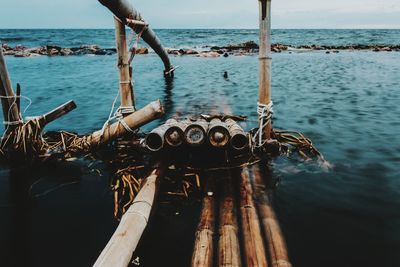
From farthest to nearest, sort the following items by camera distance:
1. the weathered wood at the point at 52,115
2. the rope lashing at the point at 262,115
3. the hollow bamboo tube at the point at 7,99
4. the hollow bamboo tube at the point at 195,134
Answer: the weathered wood at the point at 52,115 → the rope lashing at the point at 262,115 → the hollow bamboo tube at the point at 7,99 → the hollow bamboo tube at the point at 195,134

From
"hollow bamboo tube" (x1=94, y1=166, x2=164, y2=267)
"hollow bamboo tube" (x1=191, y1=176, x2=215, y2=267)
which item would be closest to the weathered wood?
"hollow bamboo tube" (x1=94, y1=166, x2=164, y2=267)

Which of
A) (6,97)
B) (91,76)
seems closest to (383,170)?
(6,97)

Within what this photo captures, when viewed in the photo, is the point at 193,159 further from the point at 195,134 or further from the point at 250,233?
the point at 250,233

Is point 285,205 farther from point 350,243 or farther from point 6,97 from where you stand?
point 6,97

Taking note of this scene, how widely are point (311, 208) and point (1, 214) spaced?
5713 millimetres

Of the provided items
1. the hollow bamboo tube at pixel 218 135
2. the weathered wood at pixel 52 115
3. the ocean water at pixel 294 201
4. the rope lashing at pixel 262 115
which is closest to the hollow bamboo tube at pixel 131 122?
the ocean water at pixel 294 201

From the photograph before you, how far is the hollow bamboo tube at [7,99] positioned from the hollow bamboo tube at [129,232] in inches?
161

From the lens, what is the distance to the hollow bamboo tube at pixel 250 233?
4.00 metres

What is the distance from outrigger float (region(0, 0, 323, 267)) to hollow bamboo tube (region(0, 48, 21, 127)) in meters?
0.02

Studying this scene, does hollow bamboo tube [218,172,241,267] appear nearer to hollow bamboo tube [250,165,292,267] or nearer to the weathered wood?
hollow bamboo tube [250,165,292,267]

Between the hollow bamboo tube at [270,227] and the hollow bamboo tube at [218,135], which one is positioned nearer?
the hollow bamboo tube at [270,227]

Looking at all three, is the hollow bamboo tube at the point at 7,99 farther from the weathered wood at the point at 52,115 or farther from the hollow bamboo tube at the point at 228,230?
the hollow bamboo tube at the point at 228,230

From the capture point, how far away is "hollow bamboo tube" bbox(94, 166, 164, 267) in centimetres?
341

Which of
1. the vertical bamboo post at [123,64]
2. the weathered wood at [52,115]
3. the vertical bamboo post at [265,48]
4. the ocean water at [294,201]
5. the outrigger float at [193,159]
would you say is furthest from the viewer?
the vertical bamboo post at [123,64]
